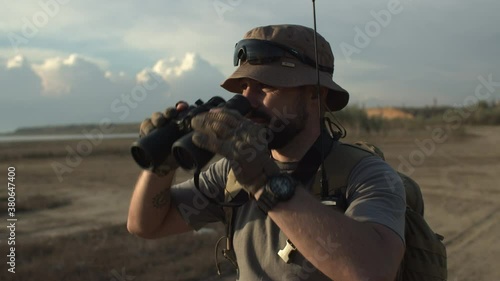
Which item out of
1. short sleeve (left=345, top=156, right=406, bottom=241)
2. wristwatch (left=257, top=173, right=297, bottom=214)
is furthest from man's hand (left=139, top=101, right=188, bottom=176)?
short sleeve (left=345, top=156, right=406, bottom=241)

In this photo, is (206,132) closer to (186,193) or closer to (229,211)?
(229,211)

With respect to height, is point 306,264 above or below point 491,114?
above

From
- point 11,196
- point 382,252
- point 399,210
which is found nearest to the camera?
point 382,252

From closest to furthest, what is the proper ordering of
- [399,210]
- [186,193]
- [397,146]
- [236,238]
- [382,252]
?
[382,252] → [399,210] → [236,238] → [186,193] → [397,146]

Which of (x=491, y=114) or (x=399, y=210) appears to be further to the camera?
(x=491, y=114)

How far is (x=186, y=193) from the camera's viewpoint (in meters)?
2.76

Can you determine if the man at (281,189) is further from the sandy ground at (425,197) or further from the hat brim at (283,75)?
the sandy ground at (425,197)

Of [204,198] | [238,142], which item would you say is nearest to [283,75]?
[238,142]

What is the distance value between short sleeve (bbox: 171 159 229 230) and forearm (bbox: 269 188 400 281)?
76cm

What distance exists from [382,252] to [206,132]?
2.55ft

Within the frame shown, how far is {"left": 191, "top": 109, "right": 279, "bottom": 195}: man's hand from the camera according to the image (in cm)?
195

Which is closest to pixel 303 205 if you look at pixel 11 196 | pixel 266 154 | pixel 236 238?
pixel 266 154

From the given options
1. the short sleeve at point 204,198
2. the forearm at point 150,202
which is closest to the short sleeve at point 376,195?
the short sleeve at point 204,198

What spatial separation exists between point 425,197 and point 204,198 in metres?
11.0
